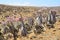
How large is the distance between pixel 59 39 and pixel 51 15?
895 centimetres

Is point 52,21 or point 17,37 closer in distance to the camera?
point 17,37

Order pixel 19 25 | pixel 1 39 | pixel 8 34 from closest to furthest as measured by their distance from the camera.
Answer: pixel 1 39, pixel 8 34, pixel 19 25

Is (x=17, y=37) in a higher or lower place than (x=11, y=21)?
lower

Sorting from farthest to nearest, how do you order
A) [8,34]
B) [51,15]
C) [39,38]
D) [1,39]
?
[51,15] → [8,34] → [39,38] → [1,39]

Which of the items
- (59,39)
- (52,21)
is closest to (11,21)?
(59,39)

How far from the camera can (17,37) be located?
21.2 m

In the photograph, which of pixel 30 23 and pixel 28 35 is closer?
pixel 28 35

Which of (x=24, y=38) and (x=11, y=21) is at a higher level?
(x=11, y=21)

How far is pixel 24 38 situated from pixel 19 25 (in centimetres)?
365

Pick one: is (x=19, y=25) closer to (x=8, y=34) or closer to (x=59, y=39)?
(x=8, y=34)

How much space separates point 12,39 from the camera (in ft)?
67.3

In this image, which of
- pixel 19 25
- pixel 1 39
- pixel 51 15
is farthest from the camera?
pixel 51 15

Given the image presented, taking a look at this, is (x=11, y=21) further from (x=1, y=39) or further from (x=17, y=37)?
(x=1, y=39)

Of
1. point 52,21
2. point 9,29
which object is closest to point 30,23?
point 52,21
